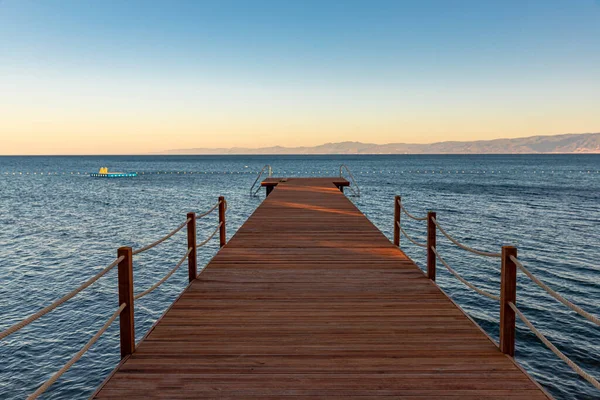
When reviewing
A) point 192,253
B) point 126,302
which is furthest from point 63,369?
point 192,253

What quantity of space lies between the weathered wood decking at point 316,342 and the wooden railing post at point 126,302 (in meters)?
0.16

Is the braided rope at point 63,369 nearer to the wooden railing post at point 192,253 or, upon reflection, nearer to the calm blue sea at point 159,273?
the wooden railing post at point 192,253

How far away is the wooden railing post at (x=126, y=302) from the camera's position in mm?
4250

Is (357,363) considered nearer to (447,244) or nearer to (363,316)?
(363,316)

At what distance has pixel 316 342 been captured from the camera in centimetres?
447

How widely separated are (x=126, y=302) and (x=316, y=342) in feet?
6.21

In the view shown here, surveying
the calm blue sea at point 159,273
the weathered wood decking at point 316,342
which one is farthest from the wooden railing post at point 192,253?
the calm blue sea at point 159,273

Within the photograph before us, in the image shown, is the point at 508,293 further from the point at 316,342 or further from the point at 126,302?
the point at 126,302

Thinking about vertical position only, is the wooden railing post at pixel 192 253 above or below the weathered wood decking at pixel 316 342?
above

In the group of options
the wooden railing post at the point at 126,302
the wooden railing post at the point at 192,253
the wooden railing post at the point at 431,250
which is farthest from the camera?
the wooden railing post at the point at 192,253

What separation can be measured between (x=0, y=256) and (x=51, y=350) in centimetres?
1049

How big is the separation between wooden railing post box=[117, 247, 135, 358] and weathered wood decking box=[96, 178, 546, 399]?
16 centimetres

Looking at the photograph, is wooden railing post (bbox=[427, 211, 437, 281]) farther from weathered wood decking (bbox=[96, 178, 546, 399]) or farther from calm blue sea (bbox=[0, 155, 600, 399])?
calm blue sea (bbox=[0, 155, 600, 399])

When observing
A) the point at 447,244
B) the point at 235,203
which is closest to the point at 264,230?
the point at 447,244
